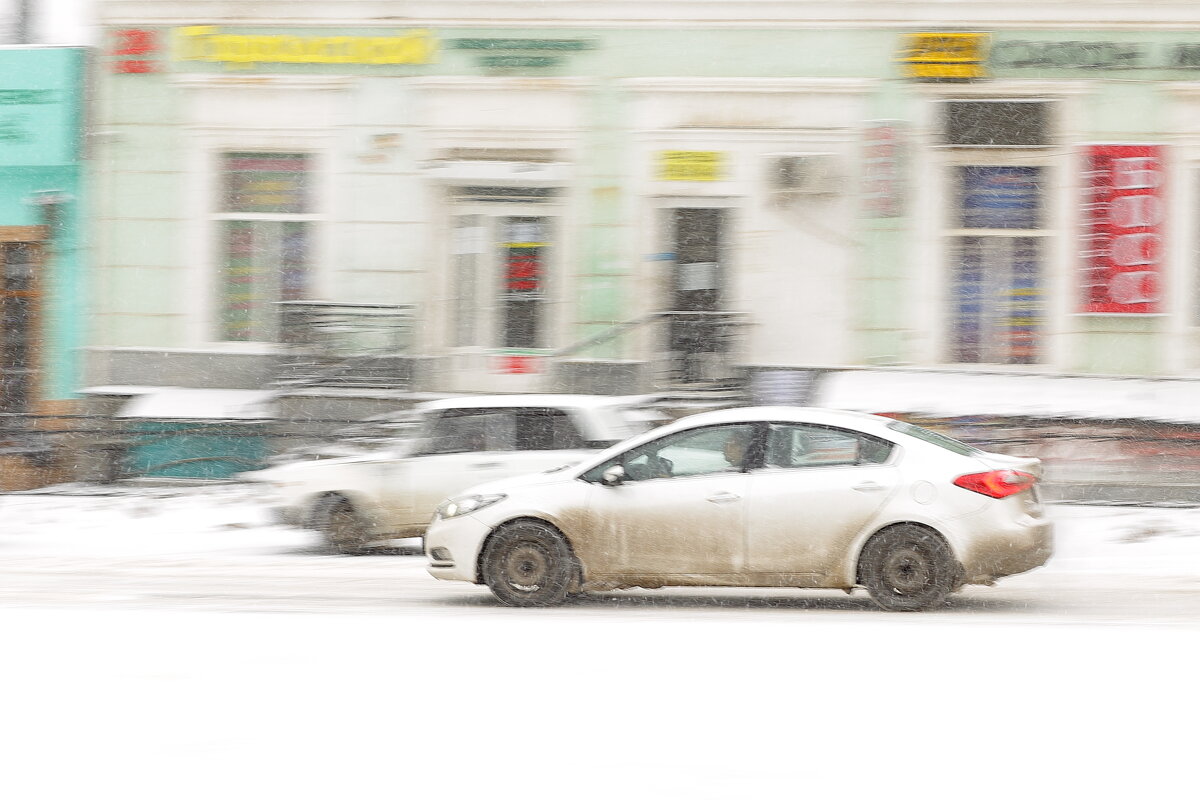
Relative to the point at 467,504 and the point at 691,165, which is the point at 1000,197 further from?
the point at 467,504

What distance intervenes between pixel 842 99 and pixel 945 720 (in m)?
12.6

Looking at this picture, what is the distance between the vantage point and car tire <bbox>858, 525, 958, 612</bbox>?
30.0ft

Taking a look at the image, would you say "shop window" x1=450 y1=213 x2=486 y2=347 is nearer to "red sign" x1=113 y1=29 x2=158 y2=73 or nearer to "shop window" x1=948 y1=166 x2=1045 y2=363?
"red sign" x1=113 y1=29 x2=158 y2=73

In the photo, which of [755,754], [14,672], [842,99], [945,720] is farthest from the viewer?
[842,99]

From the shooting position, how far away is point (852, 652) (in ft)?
24.0

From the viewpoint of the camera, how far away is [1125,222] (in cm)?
1691

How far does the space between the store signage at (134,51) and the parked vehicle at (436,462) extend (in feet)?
23.9

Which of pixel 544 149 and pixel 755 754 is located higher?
pixel 544 149

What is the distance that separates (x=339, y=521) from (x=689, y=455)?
4.39m

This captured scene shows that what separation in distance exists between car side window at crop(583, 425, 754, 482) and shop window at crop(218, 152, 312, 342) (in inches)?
376

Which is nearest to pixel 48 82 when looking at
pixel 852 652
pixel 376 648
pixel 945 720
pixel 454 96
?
pixel 454 96

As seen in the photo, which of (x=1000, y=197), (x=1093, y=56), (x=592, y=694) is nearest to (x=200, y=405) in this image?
(x=1000, y=197)

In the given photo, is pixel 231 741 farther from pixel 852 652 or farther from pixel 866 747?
pixel 852 652

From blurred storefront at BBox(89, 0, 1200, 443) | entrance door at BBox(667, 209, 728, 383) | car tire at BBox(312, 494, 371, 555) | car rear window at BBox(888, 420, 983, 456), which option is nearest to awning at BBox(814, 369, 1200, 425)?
blurred storefront at BBox(89, 0, 1200, 443)
